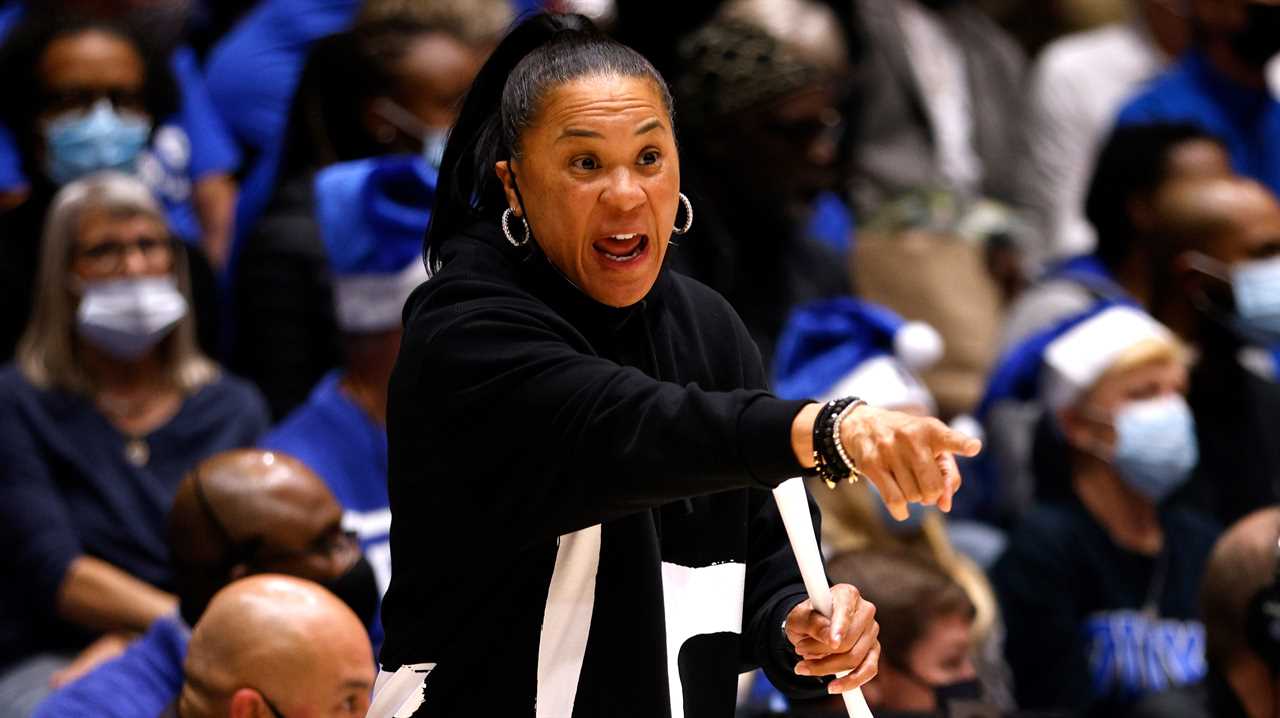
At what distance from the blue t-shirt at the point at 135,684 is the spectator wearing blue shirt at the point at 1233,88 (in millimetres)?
3881

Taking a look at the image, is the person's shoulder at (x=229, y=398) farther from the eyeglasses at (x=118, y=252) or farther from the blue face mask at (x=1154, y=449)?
the blue face mask at (x=1154, y=449)

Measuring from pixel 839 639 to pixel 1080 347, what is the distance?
304cm

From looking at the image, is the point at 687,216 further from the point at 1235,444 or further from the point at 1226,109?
the point at 1226,109

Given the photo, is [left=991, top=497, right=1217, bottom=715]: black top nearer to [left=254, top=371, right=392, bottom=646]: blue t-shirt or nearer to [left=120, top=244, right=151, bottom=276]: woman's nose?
[left=254, top=371, right=392, bottom=646]: blue t-shirt

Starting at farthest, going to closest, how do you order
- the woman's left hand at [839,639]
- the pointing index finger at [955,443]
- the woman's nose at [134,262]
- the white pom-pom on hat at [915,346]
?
the white pom-pom on hat at [915,346] → the woman's nose at [134,262] → the woman's left hand at [839,639] → the pointing index finger at [955,443]

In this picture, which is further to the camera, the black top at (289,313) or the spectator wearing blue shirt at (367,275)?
the black top at (289,313)

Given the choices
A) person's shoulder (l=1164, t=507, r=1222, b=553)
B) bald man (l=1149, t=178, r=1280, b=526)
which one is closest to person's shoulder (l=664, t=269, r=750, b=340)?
person's shoulder (l=1164, t=507, r=1222, b=553)

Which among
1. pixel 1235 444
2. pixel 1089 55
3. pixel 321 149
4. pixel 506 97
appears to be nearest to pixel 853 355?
pixel 1235 444

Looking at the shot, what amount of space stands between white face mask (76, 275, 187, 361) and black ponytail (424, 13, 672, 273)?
2200 mm

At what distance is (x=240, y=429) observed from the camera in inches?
192

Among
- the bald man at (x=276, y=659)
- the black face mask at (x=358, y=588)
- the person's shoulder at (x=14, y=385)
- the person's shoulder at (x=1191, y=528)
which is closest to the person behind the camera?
the bald man at (x=276, y=659)

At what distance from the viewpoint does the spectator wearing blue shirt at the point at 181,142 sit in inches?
223

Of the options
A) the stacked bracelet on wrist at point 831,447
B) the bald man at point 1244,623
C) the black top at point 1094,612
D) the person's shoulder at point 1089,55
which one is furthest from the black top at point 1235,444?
the stacked bracelet on wrist at point 831,447

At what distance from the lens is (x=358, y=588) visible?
381 centimetres
